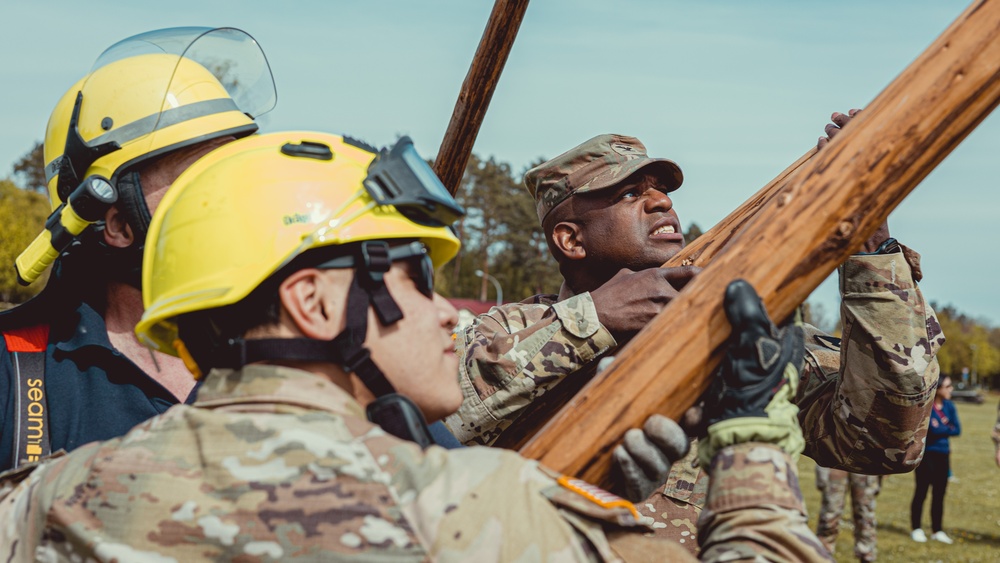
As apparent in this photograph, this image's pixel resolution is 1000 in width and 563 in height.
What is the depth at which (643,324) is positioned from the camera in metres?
3.40

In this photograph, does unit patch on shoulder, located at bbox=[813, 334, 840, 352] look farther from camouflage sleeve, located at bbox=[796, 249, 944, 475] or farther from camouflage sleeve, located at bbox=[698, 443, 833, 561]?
camouflage sleeve, located at bbox=[698, 443, 833, 561]

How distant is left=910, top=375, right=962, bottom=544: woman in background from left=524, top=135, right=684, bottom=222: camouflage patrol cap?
1261 cm

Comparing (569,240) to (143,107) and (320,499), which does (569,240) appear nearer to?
(143,107)

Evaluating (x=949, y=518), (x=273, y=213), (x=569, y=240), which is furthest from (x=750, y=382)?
(x=949, y=518)

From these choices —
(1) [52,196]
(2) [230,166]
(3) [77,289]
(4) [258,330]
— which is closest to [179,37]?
(1) [52,196]

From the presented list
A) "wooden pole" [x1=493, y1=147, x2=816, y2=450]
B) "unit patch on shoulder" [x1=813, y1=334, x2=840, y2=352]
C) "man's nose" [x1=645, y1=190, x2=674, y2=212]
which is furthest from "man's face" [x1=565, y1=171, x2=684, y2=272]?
"unit patch on shoulder" [x1=813, y1=334, x2=840, y2=352]

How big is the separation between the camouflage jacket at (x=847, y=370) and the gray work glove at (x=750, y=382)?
1.30 metres

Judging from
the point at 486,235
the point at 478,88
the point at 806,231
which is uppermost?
the point at 478,88

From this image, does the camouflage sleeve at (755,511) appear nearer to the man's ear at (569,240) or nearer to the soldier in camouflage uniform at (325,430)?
the soldier in camouflage uniform at (325,430)

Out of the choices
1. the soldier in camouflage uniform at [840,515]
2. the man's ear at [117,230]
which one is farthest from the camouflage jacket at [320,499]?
the soldier in camouflage uniform at [840,515]

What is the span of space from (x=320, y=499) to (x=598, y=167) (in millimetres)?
2592

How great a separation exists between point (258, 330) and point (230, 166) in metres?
0.45

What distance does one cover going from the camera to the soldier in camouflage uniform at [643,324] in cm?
331

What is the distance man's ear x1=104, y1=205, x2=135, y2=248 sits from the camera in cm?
317
